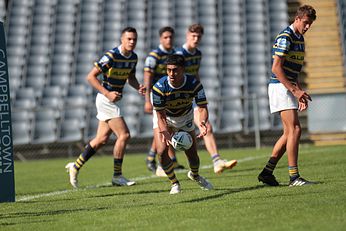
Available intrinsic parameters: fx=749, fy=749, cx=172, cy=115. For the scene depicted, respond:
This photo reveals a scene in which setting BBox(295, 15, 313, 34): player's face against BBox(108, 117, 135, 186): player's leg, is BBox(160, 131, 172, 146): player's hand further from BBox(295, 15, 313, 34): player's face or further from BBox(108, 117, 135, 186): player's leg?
BBox(108, 117, 135, 186): player's leg

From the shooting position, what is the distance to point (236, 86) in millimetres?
22109

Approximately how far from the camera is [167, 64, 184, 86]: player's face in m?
8.32

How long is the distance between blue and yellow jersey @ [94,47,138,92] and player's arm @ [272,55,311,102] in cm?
294

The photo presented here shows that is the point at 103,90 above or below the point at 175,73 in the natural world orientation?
below

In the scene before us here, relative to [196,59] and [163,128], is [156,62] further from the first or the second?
[163,128]

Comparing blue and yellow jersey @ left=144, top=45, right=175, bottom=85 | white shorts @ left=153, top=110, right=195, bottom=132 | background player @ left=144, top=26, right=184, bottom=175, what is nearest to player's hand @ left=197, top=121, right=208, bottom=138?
white shorts @ left=153, top=110, right=195, bottom=132

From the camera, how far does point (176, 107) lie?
29.6 ft

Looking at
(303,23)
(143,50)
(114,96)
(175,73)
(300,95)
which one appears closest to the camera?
(175,73)

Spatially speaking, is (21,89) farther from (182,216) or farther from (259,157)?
(182,216)

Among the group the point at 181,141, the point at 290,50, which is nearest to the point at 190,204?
the point at 181,141

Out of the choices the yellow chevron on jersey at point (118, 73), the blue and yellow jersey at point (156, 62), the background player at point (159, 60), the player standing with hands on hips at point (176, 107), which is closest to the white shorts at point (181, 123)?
the player standing with hands on hips at point (176, 107)

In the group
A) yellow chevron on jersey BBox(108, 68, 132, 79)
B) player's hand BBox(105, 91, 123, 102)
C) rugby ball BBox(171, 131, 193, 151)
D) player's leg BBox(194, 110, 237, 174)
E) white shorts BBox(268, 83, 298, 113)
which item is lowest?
player's leg BBox(194, 110, 237, 174)

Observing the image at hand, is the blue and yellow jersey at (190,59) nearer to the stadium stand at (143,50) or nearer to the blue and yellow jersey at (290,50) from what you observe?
the blue and yellow jersey at (290,50)

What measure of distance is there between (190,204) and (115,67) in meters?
3.89
